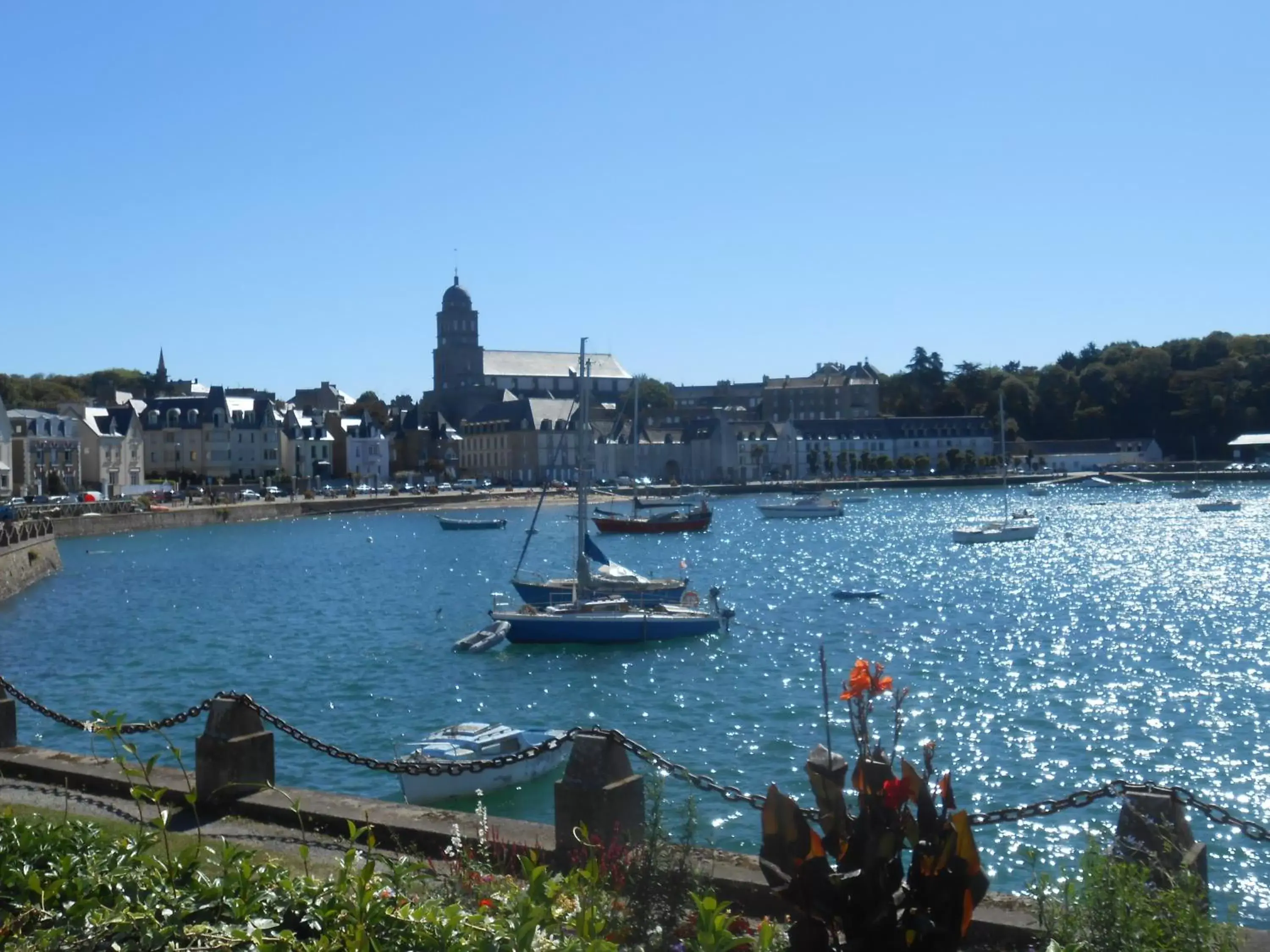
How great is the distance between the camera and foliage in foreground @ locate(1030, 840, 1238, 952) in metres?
4.79

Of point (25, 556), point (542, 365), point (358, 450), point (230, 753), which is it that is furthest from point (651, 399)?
point (230, 753)

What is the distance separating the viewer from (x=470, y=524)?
89875 millimetres

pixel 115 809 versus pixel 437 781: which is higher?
pixel 115 809

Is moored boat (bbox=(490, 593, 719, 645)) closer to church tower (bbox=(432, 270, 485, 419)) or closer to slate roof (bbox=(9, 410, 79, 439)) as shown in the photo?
slate roof (bbox=(9, 410, 79, 439))

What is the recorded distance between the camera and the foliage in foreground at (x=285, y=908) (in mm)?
4449

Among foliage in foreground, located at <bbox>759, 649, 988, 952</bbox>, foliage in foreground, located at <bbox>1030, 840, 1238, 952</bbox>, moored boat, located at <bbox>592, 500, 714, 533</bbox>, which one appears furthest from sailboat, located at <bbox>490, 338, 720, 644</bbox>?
moored boat, located at <bbox>592, 500, 714, 533</bbox>

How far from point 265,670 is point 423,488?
9615 centimetres

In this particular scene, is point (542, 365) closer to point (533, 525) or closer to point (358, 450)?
point (358, 450)

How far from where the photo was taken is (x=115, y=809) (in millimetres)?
9070

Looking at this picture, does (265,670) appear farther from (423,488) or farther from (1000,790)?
(423,488)

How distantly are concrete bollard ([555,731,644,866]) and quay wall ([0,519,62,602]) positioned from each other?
141 feet

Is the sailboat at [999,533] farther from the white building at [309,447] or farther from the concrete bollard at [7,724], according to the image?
the white building at [309,447]

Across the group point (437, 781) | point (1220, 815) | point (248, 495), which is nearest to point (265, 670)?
point (437, 781)

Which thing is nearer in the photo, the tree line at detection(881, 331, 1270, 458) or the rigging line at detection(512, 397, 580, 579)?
the rigging line at detection(512, 397, 580, 579)
